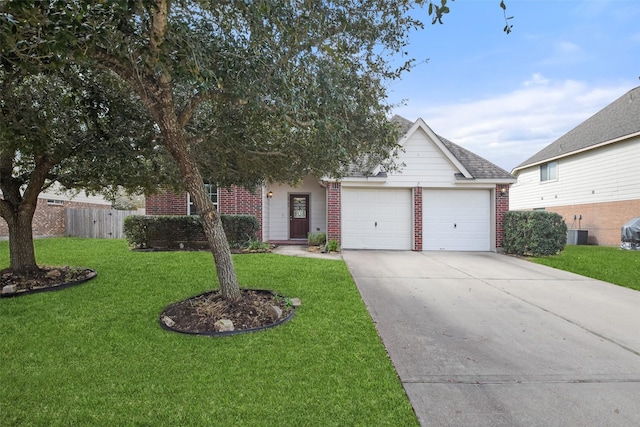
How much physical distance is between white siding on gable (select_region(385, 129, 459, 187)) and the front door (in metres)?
4.19

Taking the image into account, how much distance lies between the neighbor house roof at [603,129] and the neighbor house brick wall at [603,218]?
282 cm

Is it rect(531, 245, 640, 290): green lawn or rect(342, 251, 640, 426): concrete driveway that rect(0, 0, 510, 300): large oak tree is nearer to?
rect(342, 251, 640, 426): concrete driveway

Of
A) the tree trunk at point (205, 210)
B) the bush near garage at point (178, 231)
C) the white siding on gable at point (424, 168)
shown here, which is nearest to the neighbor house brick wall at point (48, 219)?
the bush near garage at point (178, 231)

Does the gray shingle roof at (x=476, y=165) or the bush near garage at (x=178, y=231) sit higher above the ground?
the gray shingle roof at (x=476, y=165)

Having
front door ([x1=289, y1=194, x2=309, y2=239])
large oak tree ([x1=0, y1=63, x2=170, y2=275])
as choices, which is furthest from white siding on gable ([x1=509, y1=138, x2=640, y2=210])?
large oak tree ([x1=0, y1=63, x2=170, y2=275])

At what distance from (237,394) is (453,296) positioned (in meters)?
4.53

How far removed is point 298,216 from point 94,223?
433 inches

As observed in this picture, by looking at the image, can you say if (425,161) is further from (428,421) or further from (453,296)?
(428,421)

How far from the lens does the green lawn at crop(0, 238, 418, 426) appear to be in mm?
2600

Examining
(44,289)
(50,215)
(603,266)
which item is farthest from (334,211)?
(50,215)

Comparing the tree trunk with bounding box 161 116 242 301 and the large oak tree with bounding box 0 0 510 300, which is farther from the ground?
the large oak tree with bounding box 0 0 510 300

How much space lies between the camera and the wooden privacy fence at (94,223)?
17.5m

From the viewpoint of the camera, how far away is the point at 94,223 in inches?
698

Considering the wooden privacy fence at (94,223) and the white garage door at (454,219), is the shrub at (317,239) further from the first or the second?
the wooden privacy fence at (94,223)
